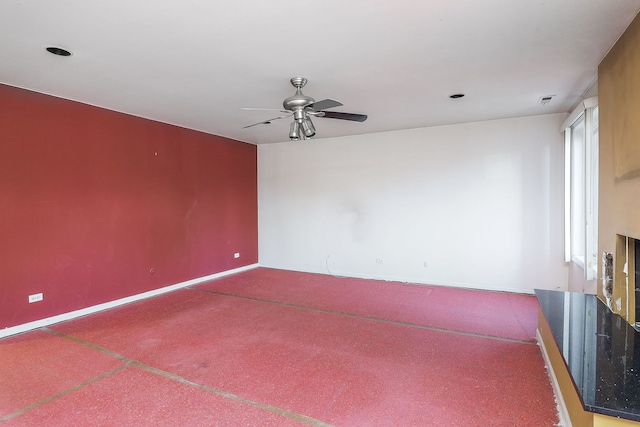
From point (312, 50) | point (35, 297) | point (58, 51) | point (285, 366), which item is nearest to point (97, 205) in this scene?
point (35, 297)

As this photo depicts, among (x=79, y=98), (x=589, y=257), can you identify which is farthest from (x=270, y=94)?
(x=589, y=257)

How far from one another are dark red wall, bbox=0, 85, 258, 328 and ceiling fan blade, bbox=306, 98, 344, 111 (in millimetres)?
2871

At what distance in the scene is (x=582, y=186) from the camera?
3.98 m

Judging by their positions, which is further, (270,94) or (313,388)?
(270,94)

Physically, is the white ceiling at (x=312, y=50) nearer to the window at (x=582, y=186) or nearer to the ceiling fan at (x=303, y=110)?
the ceiling fan at (x=303, y=110)

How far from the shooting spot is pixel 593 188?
3314 mm

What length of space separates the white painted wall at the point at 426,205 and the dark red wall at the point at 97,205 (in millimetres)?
1370

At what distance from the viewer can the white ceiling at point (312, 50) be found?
2.03 meters

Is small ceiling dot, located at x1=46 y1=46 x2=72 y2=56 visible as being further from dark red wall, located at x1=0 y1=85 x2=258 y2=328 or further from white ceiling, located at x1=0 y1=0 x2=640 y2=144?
dark red wall, located at x1=0 y1=85 x2=258 y2=328

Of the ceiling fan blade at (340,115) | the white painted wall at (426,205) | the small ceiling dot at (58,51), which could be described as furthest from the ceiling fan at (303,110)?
the white painted wall at (426,205)

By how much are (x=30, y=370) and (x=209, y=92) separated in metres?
2.93

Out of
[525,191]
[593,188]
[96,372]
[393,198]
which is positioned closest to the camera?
[96,372]

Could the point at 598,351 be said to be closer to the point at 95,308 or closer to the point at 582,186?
the point at 582,186

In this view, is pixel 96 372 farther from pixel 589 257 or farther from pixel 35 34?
pixel 589 257
